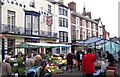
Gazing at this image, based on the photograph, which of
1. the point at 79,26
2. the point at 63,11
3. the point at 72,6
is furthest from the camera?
the point at 72,6

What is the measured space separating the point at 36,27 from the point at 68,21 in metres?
12.9

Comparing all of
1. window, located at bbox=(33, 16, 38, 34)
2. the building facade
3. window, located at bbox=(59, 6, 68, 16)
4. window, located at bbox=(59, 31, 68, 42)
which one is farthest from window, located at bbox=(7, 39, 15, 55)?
the building facade

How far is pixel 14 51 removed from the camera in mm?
35438

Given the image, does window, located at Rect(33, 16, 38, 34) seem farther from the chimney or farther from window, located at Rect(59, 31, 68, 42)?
the chimney

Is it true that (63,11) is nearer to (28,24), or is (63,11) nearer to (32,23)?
(32,23)

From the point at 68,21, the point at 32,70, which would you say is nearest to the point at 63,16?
the point at 68,21

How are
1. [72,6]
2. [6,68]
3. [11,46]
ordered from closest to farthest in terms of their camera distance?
[6,68] < [11,46] < [72,6]

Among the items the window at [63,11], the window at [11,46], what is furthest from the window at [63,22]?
the window at [11,46]

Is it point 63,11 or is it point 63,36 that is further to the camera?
point 63,11

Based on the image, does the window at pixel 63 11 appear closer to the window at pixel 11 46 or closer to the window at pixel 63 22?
the window at pixel 63 22

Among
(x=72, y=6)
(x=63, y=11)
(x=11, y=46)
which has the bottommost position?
(x=11, y=46)

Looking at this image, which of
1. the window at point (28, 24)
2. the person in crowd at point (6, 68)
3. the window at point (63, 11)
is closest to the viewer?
the person in crowd at point (6, 68)

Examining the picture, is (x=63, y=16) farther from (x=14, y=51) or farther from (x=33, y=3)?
(x=14, y=51)

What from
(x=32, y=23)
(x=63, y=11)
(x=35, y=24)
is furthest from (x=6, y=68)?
(x=63, y=11)
